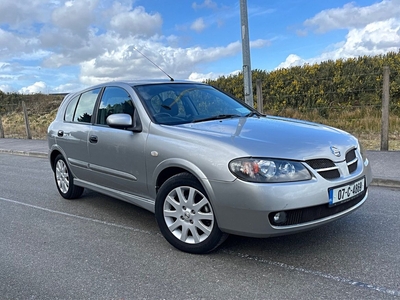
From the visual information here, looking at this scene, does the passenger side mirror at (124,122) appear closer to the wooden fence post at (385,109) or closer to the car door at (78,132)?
the car door at (78,132)

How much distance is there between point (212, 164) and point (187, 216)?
615 mm

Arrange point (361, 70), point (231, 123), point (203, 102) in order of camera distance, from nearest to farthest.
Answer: point (231, 123) → point (203, 102) → point (361, 70)

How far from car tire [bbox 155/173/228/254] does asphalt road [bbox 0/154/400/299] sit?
0.46ft

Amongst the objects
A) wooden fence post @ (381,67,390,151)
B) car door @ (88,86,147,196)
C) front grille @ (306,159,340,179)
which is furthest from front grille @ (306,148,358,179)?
wooden fence post @ (381,67,390,151)

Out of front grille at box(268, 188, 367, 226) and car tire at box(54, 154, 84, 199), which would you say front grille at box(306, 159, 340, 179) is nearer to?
front grille at box(268, 188, 367, 226)

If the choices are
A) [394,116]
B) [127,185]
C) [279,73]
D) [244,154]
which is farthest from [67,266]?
[279,73]

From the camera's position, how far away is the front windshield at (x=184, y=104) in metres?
4.09

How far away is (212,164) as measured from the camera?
3.18 m

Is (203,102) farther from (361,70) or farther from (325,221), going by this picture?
(361,70)

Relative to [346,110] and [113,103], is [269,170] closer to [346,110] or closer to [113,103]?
[113,103]

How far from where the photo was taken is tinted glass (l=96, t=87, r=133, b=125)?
4.35 metres

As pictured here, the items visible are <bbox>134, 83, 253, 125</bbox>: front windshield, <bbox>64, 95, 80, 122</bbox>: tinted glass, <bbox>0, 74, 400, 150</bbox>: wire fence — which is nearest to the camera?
<bbox>134, 83, 253, 125</bbox>: front windshield

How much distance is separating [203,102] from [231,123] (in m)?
0.73

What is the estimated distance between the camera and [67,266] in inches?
134
